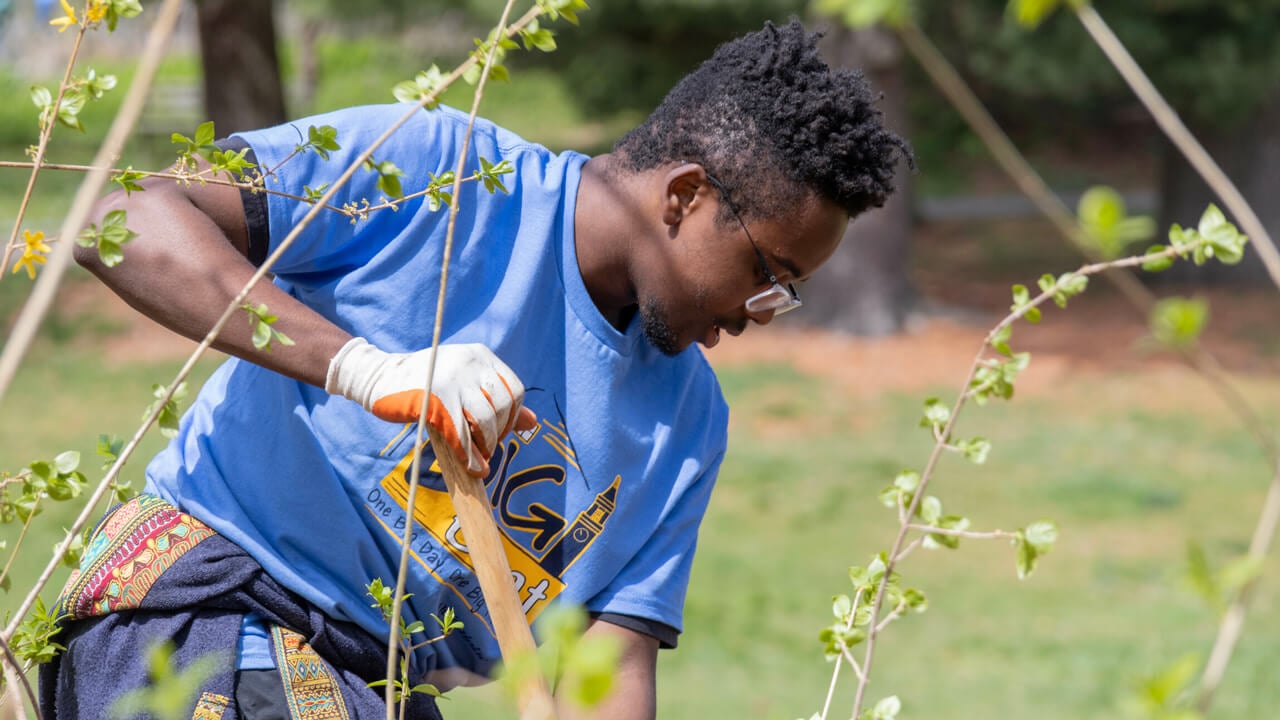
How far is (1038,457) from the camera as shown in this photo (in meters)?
8.27

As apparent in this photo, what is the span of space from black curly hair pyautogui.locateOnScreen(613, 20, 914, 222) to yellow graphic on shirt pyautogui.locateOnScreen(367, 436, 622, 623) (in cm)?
50

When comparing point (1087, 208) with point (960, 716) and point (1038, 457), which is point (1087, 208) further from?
point (1038, 457)

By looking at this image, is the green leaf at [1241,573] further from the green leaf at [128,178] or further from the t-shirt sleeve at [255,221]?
the t-shirt sleeve at [255,221]

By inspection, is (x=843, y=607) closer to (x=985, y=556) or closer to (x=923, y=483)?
(x=923, y=483)

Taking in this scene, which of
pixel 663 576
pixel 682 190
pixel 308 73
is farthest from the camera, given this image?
pixel 308 73

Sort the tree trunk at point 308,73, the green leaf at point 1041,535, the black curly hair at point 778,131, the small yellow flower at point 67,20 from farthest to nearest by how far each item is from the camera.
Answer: the tree trunk at point 308,73 < the black curly hair at point 778,131 < the small yellow flower at point 67,20 < the green leaf at point 1041,535

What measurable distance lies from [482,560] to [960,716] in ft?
11.9

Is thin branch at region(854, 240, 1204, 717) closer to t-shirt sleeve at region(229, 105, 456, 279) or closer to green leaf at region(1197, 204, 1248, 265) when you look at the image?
green leaf at region(1197, 204, 1248, 265)

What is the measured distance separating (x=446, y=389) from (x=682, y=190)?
569 millimetres

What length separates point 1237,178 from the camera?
12648 mm

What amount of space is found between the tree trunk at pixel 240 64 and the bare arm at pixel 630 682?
988 centimetres

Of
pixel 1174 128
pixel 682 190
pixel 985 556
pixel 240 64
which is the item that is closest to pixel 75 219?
pixel 1174 128

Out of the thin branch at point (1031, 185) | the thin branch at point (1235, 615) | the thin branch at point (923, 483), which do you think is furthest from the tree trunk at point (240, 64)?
the thin branch at point (1235, 615)

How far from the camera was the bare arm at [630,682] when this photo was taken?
84.5 inches
